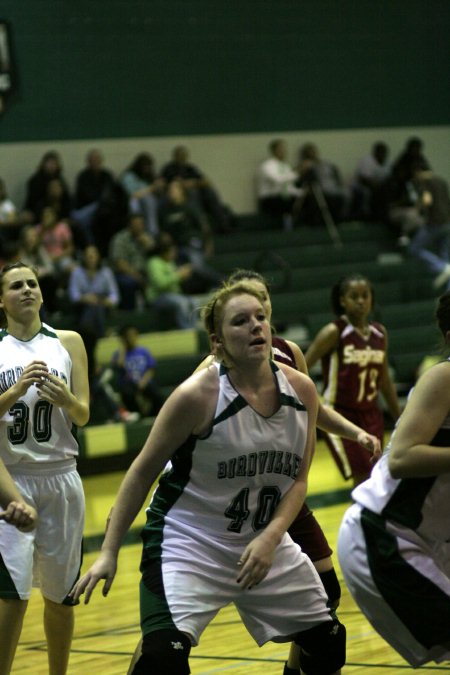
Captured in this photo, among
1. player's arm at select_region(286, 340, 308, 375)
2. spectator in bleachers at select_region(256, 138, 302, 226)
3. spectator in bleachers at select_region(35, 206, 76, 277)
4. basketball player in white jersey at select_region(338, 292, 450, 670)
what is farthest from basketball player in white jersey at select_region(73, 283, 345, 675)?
spectator in bleachers at select_region(256, 138, 302, 226)

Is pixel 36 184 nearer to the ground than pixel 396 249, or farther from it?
farther from it

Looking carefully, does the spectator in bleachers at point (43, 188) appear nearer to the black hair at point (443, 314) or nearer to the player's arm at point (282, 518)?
the player's arm at point (282, 518)

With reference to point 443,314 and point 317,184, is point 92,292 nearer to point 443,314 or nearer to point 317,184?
point 317,184

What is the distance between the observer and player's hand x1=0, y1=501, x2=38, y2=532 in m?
4.15

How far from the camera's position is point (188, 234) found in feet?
47.7

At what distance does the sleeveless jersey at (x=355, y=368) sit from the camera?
7270 mm

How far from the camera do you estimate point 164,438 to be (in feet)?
12.0

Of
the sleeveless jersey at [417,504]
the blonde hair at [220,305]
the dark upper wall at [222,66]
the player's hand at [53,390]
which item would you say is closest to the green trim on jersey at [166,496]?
the blonde hair at [220,305]

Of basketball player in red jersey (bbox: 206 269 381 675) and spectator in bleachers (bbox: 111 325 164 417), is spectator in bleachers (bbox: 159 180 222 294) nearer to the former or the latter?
spectator in bleachers (bbox: 111 325 164 417)

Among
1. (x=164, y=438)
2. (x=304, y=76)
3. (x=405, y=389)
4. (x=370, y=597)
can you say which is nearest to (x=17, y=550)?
(x=164, y=438)

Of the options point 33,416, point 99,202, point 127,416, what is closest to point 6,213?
point 99,202

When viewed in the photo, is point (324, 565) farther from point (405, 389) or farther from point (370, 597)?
point (405, 389)

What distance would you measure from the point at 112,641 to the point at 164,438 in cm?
256

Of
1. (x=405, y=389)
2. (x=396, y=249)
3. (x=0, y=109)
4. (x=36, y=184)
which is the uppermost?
(x=0, y=109)
